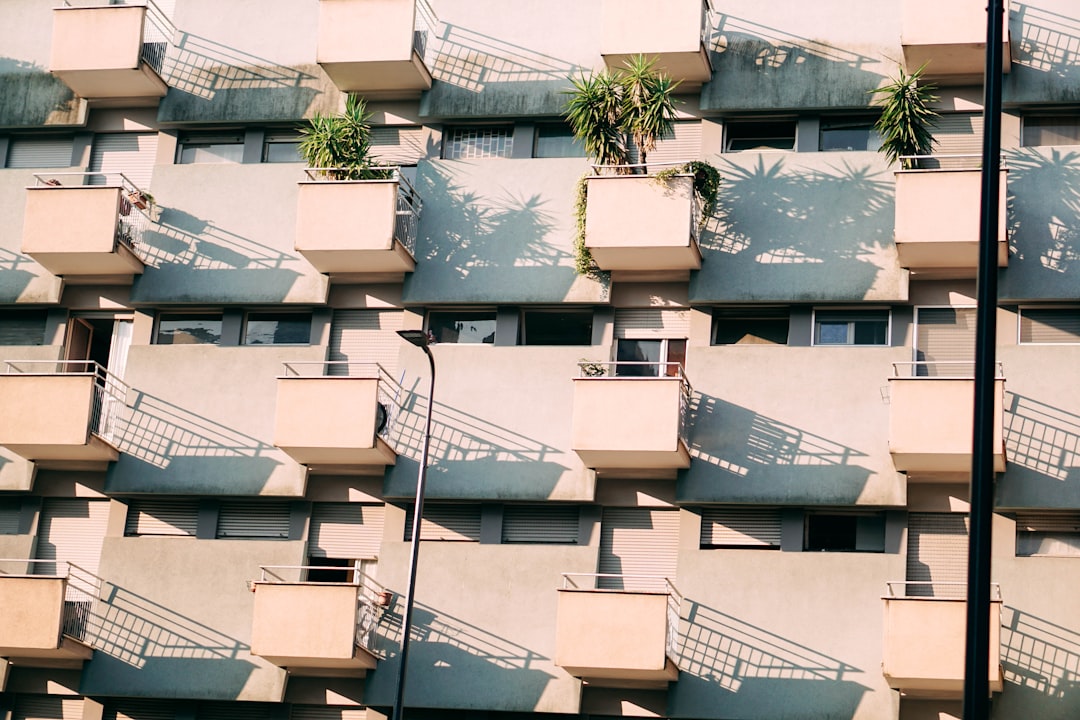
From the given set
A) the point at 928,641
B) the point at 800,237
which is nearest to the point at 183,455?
the point at 800,237

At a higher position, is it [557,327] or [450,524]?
[557,327]

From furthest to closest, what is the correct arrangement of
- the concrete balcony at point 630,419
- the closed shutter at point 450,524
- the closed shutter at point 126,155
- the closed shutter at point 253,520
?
the closed shutter at point 126,155 → the closed shutter at point 253,520 → the closed shutter at point 450,524 → the concrete balcony at point 630,419

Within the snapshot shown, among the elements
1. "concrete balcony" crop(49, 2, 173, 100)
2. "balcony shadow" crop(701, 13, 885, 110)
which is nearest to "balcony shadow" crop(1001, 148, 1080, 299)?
"balcony shadow" crop(701, 13, 885, 110)

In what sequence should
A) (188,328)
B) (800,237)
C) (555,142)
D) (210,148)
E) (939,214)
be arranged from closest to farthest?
1. (939,214)
2. (800,237)
3. (555,142)
4. (188,328)
5. (210,148)

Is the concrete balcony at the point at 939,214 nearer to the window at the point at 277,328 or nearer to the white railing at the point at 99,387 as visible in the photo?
the window at the point at 277,328

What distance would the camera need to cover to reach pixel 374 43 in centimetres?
3084

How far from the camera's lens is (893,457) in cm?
2672

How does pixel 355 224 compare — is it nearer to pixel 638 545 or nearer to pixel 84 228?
pixel 84 228

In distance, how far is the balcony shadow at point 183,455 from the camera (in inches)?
1167

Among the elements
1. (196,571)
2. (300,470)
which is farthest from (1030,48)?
(196,571)

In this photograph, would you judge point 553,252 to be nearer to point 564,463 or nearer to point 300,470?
point 564,463

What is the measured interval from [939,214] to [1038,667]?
748cm

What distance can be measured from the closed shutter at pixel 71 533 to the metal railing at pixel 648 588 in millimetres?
8941

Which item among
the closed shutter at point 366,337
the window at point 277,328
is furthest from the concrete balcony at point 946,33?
the window at point 277,328
